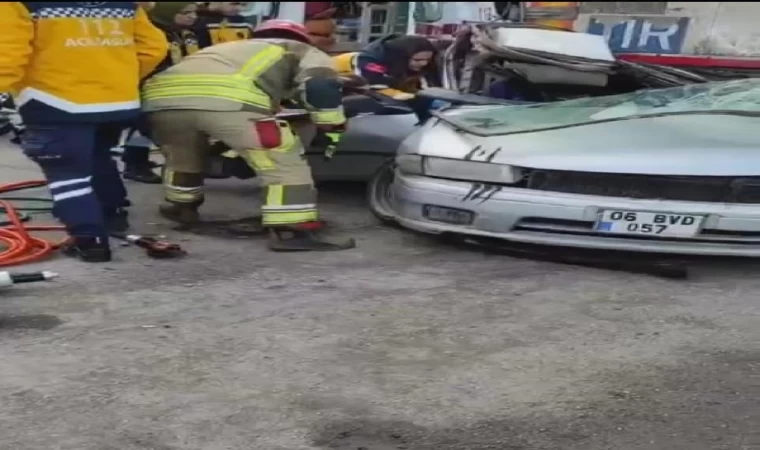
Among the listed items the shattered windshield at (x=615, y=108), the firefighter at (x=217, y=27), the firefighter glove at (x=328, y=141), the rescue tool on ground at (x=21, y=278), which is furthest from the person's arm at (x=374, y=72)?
the rescue tool on ground at (x=21, y=278)

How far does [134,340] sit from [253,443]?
3.36 ft

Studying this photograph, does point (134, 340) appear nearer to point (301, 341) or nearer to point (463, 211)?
point (301, 341)

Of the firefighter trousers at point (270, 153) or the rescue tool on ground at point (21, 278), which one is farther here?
the firefighter trousers at point (270, 153)

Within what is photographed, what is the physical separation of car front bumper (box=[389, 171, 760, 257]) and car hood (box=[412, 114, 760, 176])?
0.14 metres

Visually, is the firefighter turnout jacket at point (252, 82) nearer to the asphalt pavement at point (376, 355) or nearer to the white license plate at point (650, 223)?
the asphalt pavement at point (376, 355)

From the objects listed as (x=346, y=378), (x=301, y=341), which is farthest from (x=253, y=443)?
(x=301, y=341)

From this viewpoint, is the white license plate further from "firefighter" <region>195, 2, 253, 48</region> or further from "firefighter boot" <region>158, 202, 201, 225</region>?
"firefighter" <region>195, 2, 253, 48</region>

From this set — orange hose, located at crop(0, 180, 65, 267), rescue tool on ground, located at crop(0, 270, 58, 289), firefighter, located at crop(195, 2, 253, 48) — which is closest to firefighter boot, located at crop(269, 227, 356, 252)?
orange hose, located at crop(0, 180, 65, 267)

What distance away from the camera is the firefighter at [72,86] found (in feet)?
16.0

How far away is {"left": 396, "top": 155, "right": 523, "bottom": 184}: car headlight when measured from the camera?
5.07m

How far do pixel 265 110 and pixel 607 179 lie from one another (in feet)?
5.65

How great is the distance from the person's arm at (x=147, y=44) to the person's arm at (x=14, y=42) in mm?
642

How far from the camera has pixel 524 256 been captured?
206 inches

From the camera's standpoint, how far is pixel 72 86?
5004 mm
